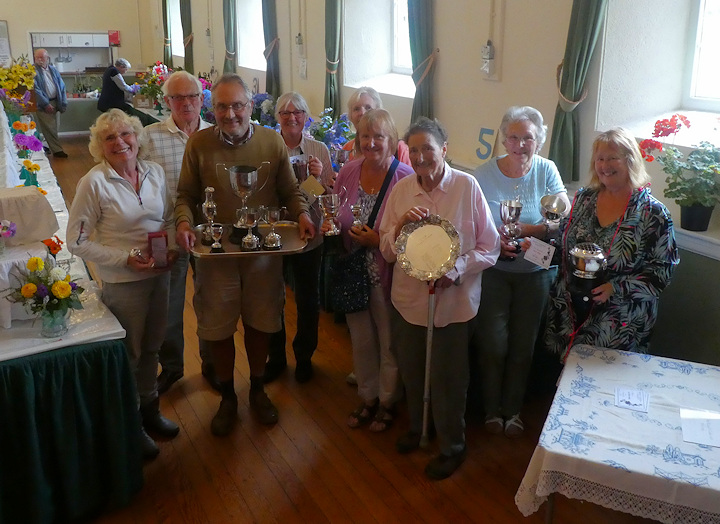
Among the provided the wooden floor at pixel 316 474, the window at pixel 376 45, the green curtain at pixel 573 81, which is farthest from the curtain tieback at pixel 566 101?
the window at pixel 376 45

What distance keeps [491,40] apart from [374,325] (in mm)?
2341

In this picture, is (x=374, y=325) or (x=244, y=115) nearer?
(x=244, y=115)

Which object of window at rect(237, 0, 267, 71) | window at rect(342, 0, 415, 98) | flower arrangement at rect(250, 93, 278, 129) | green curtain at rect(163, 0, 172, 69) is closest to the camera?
flower arrangement at rect(250, 93, 278, 129)

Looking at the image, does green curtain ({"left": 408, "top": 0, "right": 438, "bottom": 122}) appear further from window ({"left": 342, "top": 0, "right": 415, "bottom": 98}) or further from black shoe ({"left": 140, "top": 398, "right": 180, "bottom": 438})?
black shoe ({"left": 140, "top": 398, "right": 180, "bottom": 438})

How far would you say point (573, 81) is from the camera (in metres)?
3.87

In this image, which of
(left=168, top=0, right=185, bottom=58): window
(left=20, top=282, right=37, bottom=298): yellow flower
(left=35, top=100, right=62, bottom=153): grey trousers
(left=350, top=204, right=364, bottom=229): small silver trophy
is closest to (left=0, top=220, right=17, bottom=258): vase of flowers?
(left=20, top=282, right=37, bottom=298): yellow flower

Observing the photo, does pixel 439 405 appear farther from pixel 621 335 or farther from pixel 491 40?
pixel 491 40

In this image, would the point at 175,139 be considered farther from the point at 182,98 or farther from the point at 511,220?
the point at 511,220

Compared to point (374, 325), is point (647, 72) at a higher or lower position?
higher

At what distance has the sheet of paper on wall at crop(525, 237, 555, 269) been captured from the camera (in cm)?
277

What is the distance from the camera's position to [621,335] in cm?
279

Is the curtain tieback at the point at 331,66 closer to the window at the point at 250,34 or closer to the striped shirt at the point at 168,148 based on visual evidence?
the window at the point at 250,34

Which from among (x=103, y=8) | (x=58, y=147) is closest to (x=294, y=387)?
(x=58, y=147)

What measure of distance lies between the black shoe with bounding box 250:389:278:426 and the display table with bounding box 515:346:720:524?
147 centimetres
